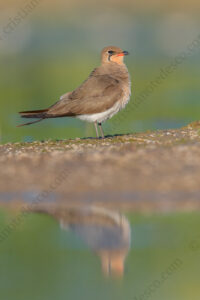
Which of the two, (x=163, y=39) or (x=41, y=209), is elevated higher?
(x=163, y=39)

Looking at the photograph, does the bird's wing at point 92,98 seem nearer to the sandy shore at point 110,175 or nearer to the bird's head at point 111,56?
the bird's head at point 111,56

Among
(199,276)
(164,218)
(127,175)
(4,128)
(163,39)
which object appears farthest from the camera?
(163,39)

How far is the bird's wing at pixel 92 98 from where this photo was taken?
1289cm

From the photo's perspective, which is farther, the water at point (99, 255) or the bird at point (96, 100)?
the bird at point (96, 100)

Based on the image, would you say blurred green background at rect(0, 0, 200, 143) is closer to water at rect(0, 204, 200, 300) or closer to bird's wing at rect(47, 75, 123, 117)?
bird's wing at rect(47, 75, 123, 117)

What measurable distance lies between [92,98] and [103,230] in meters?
4.57

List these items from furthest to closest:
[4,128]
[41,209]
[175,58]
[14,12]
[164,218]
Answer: [14,12], [175,58], [4,128], [41,209], [164,218]

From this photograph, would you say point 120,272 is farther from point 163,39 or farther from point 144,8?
point 144,8

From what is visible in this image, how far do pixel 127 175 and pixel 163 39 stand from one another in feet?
90.1

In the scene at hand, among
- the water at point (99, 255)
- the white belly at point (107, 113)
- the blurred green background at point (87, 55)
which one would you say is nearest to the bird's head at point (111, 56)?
the white belly at point (107, 113)

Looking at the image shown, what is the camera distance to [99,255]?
26.3 ft

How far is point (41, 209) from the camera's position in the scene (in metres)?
9.52

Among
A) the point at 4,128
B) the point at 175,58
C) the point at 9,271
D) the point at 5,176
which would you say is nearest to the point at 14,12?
the point at 175,58

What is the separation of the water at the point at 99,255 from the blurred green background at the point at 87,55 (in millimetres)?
7059
